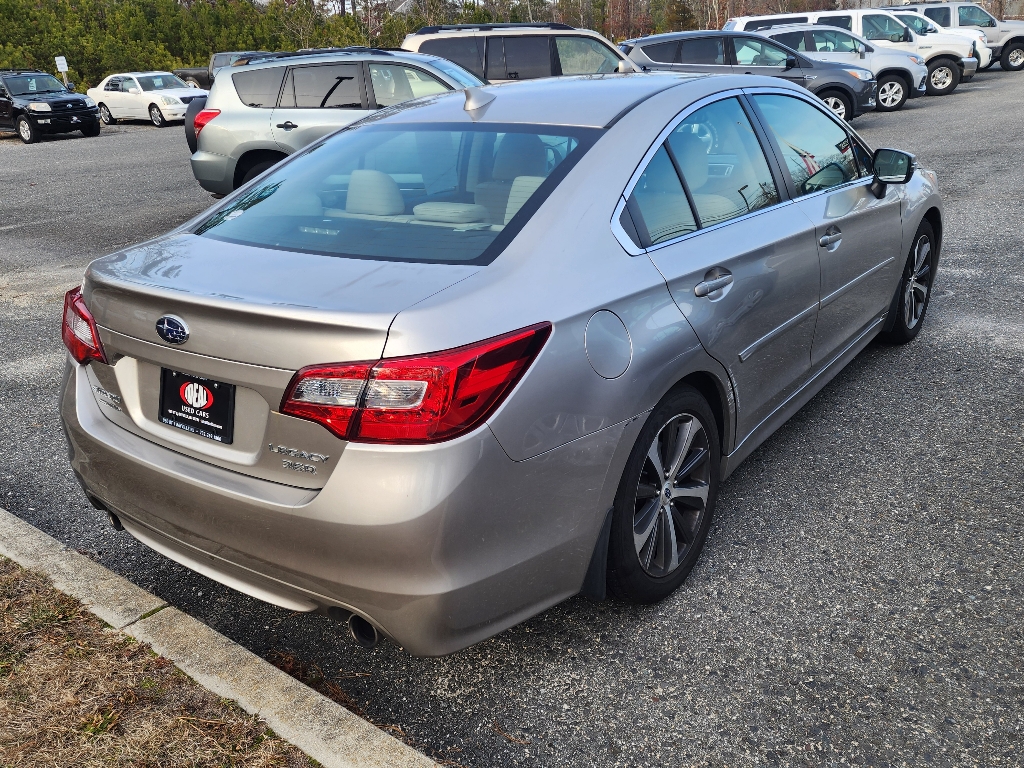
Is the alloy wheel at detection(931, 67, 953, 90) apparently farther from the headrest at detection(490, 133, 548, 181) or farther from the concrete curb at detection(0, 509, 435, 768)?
the concrete curb at detection(0, 509, 435, 768)

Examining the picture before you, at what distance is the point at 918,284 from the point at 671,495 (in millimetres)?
3096

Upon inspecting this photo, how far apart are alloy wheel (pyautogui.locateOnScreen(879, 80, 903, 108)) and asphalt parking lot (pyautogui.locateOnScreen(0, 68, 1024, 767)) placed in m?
15.8

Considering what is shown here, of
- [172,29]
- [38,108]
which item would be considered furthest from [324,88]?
[172,29]

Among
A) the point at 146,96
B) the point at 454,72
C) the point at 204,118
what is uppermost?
the point at 146,96

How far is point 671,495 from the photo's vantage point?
9.75 feet

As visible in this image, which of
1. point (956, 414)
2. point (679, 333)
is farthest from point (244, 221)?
point (956, 414)

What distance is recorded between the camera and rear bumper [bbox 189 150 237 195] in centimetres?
940

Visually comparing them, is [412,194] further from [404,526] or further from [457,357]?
[404,526]

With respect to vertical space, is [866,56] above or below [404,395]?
above

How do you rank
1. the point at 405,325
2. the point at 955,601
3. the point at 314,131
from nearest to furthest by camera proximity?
1. the point at 405,325
2. the point at 955,601
3. the point at 314,131

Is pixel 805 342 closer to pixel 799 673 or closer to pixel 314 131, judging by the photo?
pixel 799 673

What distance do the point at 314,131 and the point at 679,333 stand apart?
736 centimetres

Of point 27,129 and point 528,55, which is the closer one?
point 528,55

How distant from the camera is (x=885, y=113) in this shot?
1903cm
